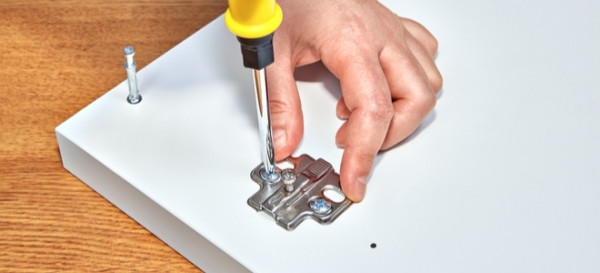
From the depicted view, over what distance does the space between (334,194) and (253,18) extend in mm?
205

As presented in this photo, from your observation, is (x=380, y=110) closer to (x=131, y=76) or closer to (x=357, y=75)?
(x=357, y=75)

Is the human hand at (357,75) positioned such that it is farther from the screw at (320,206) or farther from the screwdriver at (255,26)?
the screwdriver at (255,26)

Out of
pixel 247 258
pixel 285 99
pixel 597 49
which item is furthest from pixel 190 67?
pixel 597 49

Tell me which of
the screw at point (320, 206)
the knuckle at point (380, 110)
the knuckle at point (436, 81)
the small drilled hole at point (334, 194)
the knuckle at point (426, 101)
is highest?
the knuckle at point (380, 110)

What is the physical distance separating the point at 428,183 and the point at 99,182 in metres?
0.26

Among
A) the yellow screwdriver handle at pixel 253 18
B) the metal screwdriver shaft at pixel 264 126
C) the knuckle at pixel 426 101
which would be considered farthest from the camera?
the knuckle at pixel 426 101

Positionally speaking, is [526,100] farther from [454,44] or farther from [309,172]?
[309,172]

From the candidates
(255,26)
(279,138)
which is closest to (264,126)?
(279,138)

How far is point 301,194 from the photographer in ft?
2.67

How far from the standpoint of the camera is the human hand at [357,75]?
0.82 meters

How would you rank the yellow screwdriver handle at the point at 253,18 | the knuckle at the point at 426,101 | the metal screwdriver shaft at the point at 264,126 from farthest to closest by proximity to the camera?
the knuckle at the point at 426,101
the metal screwdriver shaft at the point at 264,126
the yellow screwdriver handle at the point at 253,18

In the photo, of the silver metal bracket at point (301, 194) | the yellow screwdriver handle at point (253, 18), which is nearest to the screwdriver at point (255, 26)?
the yellow screwdriver handle at point (253, 18)

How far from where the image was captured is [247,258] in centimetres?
76

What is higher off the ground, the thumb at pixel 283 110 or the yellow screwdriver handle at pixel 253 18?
the yellow screwdriver handle at pixel 253 18
